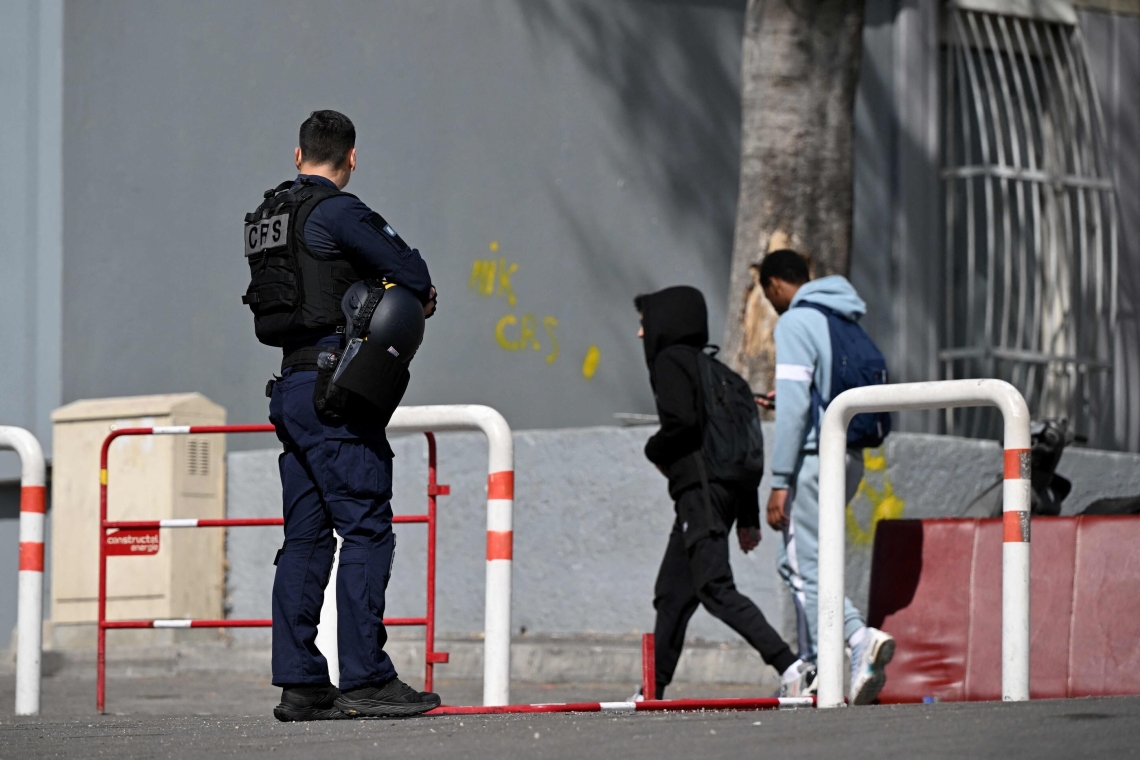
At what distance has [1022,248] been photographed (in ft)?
40.7

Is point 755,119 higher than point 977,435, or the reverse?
point 755,119

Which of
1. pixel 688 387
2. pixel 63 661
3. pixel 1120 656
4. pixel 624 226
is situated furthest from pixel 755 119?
pixel 63 661

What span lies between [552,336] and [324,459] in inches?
243

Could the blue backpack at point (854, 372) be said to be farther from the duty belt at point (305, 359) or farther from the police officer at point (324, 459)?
the duty belt at point (305, 359)

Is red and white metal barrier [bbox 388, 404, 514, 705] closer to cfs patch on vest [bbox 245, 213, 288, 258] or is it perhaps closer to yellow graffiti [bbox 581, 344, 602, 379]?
cfs patch on vest [bbox 245, 213, 288, 258]

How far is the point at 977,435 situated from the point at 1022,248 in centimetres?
131

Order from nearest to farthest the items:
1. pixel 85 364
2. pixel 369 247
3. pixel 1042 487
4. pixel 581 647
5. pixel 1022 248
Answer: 1. pixel 369 247
2. pixel 1042 487
3. pixel 581 647
4. pixel 85 364
5. pixel 1022 248

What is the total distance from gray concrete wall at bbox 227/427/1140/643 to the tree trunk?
0.83 m

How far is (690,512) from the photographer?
6824mm

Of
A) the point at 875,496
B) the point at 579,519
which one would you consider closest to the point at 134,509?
the point at 579,519

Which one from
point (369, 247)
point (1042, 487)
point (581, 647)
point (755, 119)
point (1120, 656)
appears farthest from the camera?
point (755, 119)

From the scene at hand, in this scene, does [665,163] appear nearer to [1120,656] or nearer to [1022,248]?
[1022,248]

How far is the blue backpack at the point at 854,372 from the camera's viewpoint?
6.98 m

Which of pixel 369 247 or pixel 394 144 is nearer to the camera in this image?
pixel 369 247
